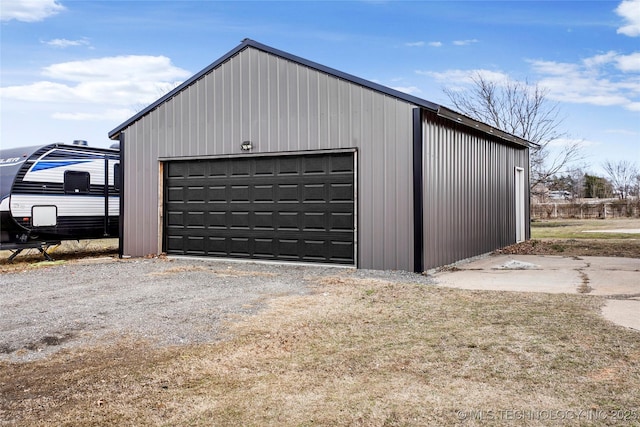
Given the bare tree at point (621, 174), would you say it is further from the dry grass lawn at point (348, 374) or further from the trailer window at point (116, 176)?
the dry grass lawn at point (348, 374)

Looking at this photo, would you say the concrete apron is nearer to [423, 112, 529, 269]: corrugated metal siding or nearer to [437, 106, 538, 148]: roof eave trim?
[423, 112, 529, 269]: corrugated metal siding

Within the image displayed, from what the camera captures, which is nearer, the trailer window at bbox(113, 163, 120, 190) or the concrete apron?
the concrete apron

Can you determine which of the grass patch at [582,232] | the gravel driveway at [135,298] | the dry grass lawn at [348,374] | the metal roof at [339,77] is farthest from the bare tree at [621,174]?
the dry grass lawn at [348,374]

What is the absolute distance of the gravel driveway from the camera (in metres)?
5.41

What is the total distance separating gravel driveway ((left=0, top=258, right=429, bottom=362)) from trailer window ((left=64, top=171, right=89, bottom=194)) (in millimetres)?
2352

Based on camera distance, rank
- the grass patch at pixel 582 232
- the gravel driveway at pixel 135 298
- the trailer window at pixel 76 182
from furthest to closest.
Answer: the grass patch at pixel 582 232 → the trailer window at pixel 76 182 → the gravel driveway at pixel 135 298

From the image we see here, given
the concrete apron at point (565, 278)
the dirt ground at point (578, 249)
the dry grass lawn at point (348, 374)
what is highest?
the dirt ground at point (578, 249)

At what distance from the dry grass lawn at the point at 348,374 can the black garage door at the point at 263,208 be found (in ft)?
14.8

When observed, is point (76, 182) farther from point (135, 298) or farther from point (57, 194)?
point (135, 298)

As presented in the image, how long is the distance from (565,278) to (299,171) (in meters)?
5.19

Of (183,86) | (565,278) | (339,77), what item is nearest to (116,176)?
(183,86)

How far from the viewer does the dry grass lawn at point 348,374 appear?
339 centimetres

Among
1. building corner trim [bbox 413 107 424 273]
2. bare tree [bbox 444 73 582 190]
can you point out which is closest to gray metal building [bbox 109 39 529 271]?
building corner trim [bbox 413 107 424 273]

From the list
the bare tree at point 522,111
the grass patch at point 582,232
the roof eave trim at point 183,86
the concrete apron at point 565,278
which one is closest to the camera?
the concrete apron at point 565,278
